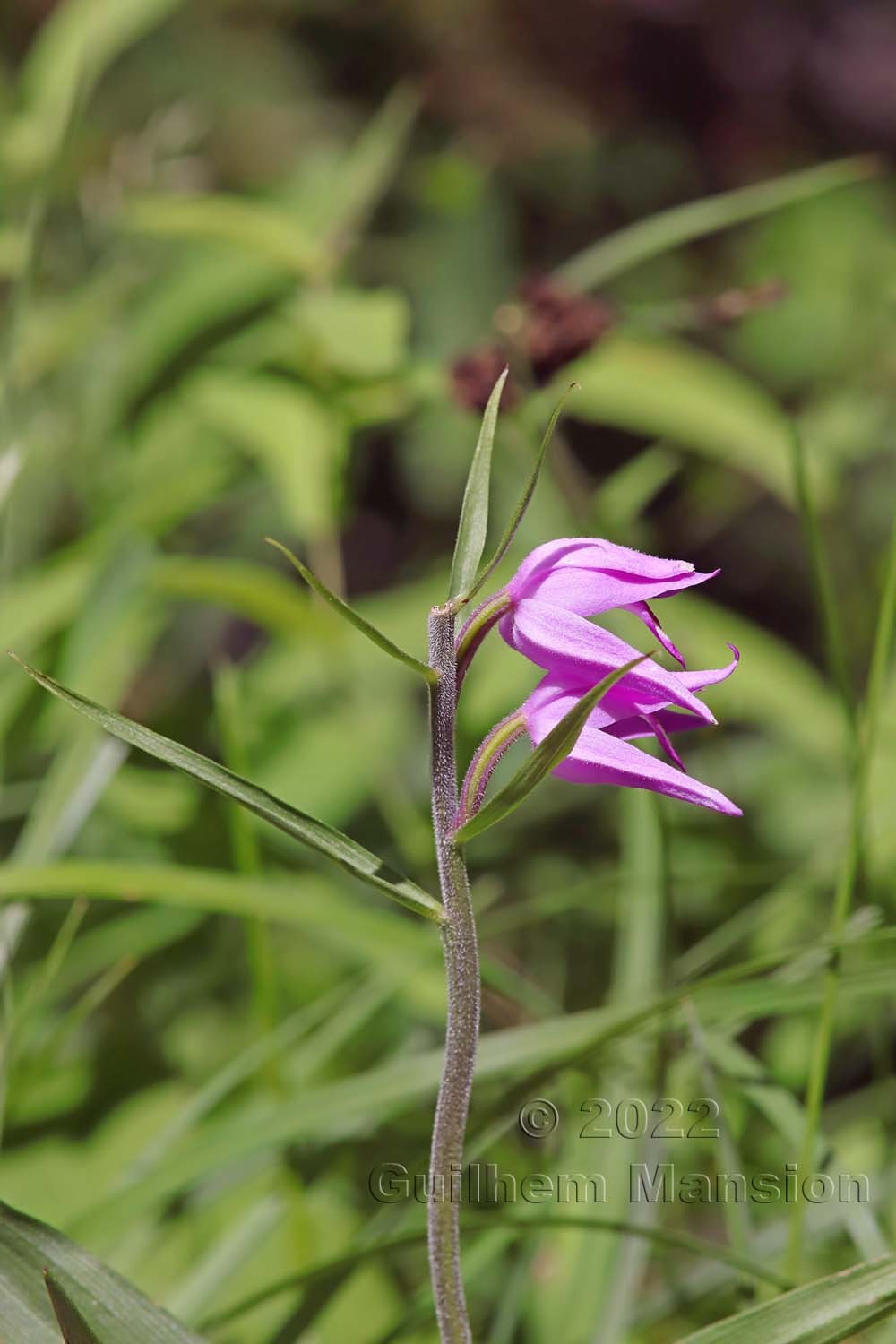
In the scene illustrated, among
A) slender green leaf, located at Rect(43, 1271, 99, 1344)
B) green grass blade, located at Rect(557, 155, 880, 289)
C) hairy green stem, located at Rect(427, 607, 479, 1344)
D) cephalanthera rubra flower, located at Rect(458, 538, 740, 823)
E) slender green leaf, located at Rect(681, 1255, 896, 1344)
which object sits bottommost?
slender green leaf, located at Rect(43, 1271, 99, 1344)

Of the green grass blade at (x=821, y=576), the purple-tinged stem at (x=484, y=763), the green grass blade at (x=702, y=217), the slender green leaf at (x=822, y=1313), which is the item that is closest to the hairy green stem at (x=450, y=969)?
the purple-tinged stem at (x=484, y=763)

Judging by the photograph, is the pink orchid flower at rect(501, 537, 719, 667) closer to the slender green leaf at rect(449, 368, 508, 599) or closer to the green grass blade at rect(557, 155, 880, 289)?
the slender green leaf at rect(449, 368, 508, 599)

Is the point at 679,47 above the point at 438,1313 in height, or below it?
above

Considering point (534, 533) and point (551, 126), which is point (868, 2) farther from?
point (534, 533)

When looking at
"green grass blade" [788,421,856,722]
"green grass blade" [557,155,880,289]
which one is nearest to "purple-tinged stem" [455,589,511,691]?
"green grass blade" [788,421,856,722]

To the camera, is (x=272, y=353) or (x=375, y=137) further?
(x=375, y=137)

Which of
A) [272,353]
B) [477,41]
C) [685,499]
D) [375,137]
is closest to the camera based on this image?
[272,353]

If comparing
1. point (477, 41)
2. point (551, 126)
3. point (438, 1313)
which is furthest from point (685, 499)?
point (438, 1313)

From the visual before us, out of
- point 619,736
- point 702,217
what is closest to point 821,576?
point 619,736
